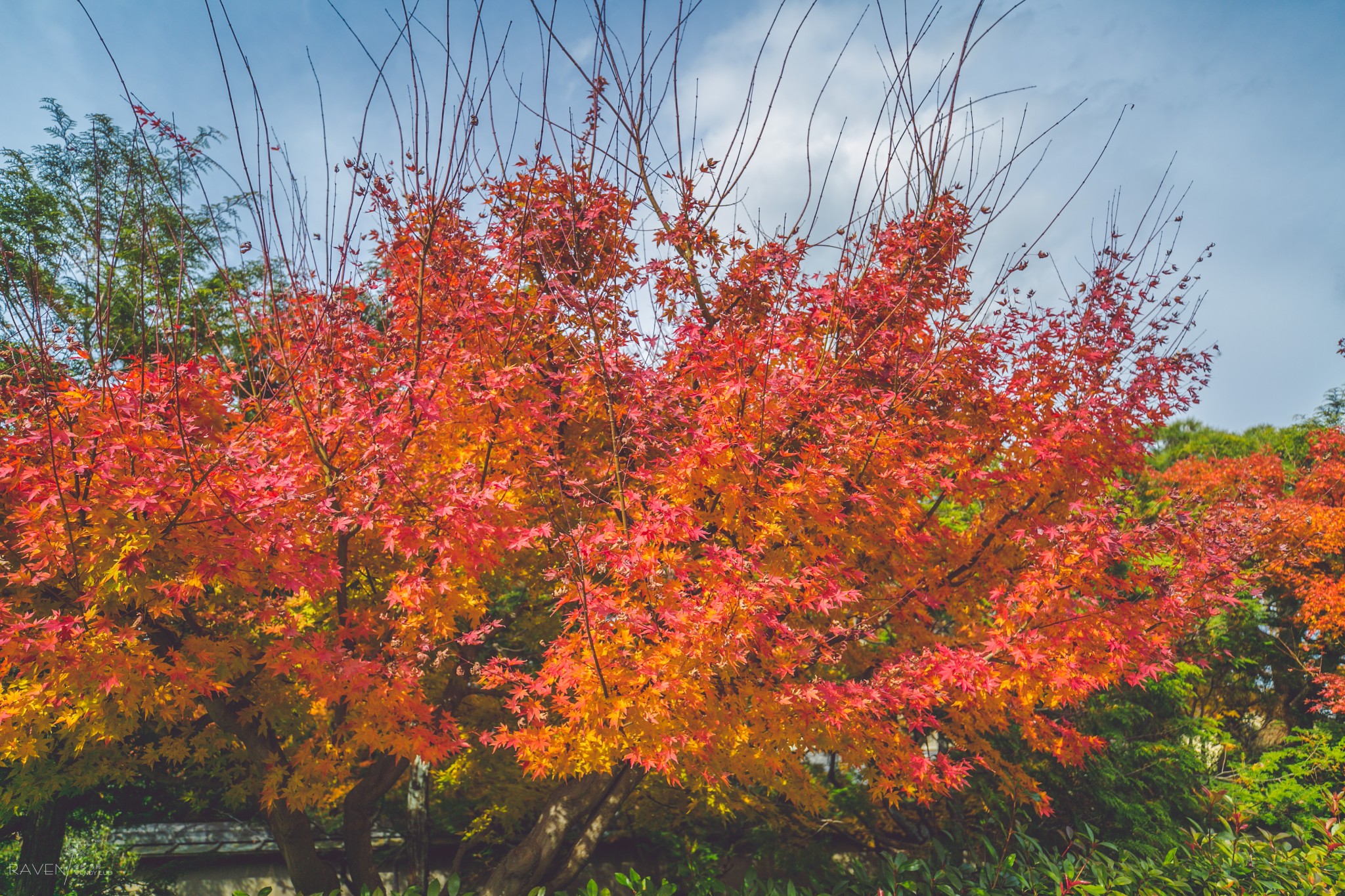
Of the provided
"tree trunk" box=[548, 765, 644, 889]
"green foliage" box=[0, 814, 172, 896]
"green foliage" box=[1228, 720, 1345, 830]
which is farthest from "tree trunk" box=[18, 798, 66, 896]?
"green foliage" box=[1228, 720, 1345, 830]

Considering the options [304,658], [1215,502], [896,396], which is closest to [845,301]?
[896,396]

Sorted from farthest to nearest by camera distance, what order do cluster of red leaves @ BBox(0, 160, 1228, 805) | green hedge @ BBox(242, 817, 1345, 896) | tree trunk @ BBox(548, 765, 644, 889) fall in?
tree trunk @ BBox(548, 765, 644, 889) → green hedge @ BBox(242, 817, 1345, 896) → cluster of red leaves @ BBox(0, 160, 1228, 805)

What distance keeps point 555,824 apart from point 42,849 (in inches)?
185

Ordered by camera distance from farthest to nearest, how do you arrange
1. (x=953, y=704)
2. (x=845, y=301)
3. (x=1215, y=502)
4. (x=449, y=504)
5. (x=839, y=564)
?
(x=1215, y=502), (x=845, y=301), (x=953, y=704), (x=839, y=564), (x=449, y=504)

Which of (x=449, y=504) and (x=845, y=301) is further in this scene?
(x=845, y=301)

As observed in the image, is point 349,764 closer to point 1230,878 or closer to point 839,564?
point 839,564

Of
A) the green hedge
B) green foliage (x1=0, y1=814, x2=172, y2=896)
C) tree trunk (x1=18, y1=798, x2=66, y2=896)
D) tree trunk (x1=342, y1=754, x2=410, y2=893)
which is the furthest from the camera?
green foliage (x1=0, y1=814, x2=172, y2=896)

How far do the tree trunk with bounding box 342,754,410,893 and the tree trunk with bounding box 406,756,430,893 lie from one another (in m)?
0.87

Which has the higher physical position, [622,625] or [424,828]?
[622,625]

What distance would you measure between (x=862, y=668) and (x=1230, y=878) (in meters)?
2.66

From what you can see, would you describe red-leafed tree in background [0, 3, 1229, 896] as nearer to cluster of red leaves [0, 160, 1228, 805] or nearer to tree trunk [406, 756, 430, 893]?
cluster of red leaves [0, 160, 1228, 805]

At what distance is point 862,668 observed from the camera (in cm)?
523

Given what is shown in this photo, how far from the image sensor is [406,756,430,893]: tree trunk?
6211mm

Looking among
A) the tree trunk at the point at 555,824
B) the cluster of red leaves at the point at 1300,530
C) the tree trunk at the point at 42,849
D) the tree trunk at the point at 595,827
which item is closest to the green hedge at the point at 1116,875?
the tree trunk at the point at 555,824
